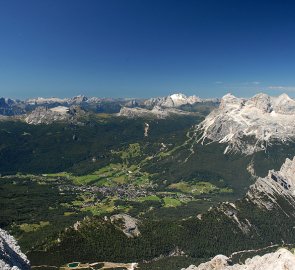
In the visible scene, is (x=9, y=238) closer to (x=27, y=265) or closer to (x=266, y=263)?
(x=27, y=265)

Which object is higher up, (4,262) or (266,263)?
(4,262)

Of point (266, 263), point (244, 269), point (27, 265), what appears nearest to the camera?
point (27, 265)

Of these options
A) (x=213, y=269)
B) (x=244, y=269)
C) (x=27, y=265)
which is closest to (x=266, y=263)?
(x=244, y=269)

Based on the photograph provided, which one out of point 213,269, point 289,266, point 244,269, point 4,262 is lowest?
point 213,269

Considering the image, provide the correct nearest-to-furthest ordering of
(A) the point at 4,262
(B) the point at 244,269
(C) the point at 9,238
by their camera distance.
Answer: (A) the point at 4,262
(C) the point at 9,238
(B) the point at 244,269

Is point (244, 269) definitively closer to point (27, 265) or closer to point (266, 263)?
point (266, 263)

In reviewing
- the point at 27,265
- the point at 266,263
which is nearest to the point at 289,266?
the point at 266,263

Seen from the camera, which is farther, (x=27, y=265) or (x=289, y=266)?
(x=289, y=266)
